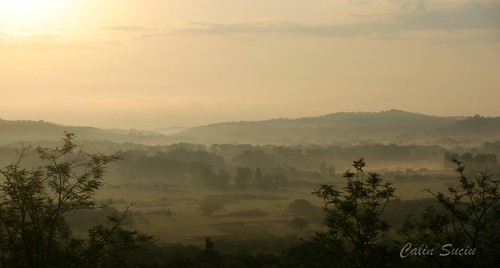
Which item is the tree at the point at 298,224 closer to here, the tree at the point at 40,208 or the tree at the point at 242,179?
the tree at the point at 242,179

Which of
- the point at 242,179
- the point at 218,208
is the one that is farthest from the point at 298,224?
the point at 242,179

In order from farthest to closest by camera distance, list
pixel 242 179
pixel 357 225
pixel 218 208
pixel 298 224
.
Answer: pixel 242 179 → pixel 218 208 → pixel 298 224 → pixel 357 225

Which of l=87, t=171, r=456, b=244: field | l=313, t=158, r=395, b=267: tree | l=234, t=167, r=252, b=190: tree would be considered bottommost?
l=87, t=171, r=456, b=244: field

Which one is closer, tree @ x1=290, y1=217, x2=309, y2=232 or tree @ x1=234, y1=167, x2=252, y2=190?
tree @ x1=290, y1=217, x2=309, y2=232

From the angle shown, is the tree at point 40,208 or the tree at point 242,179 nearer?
the tree at point 40,208

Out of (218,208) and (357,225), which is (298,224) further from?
(357,225)

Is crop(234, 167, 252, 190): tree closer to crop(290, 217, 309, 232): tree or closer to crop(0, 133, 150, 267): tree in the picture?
crop(290, 217, 309, 232): tree

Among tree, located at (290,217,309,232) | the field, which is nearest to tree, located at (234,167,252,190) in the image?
the field

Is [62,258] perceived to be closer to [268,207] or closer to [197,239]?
[197,239]

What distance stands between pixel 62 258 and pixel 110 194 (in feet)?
381

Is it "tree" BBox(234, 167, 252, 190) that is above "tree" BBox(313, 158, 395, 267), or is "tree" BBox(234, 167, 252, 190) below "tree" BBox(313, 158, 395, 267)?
below

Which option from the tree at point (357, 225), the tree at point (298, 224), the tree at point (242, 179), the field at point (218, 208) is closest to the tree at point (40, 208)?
the tree at point (357, 225)

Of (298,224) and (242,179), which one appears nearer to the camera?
(298,224)

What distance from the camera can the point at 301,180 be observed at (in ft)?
557
